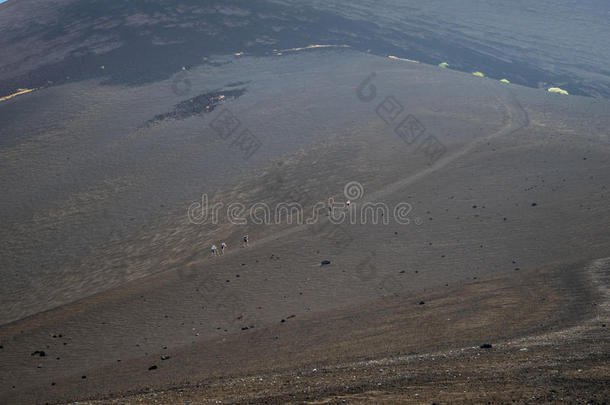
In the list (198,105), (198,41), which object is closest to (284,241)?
(198,105)

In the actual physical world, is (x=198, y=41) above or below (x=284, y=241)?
above

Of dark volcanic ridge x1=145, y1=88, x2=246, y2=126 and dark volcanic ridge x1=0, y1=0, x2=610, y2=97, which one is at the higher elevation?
dark volcanic ridge x1=0, y1=0, x2=610, y2=97

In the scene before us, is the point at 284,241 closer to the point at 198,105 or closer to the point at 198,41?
the point at 198,105

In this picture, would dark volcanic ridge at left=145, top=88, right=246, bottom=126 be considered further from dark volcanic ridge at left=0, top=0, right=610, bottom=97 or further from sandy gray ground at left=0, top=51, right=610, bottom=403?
dark volcanic ridge at left=0, top=0, right=610, bottom=97

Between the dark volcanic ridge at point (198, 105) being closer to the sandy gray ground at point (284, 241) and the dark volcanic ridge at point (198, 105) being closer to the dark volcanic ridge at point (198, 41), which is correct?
the sandy gray ground at point (284, 241)

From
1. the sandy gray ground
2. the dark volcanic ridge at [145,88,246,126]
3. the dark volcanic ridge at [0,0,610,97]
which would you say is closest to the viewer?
the sandy gray ground

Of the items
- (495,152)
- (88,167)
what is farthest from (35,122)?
(495,152)

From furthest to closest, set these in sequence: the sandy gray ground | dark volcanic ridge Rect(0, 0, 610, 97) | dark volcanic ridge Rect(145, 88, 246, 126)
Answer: dark volcanic ridge Rect(0, 0, 610, 97)
dark volcanic ridge Rect(145, 88, 246, 126)
the sandy gray ground

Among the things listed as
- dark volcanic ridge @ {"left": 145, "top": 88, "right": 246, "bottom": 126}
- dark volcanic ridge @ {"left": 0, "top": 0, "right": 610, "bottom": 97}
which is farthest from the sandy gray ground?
dark volcanic ridge @ {"left": 0, "top": 0, "right": 610, "bottom": 97}

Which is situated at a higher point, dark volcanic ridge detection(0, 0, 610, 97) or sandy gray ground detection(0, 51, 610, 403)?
dark volcanic ridge detection(0, 0, 610, 97)

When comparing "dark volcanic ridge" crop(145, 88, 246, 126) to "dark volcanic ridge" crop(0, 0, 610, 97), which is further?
"dark volcanic ridge" crop(0, 0, 610, 97)

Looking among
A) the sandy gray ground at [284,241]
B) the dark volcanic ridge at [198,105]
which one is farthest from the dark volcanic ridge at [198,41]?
the sandy gray ground at [284,241]
